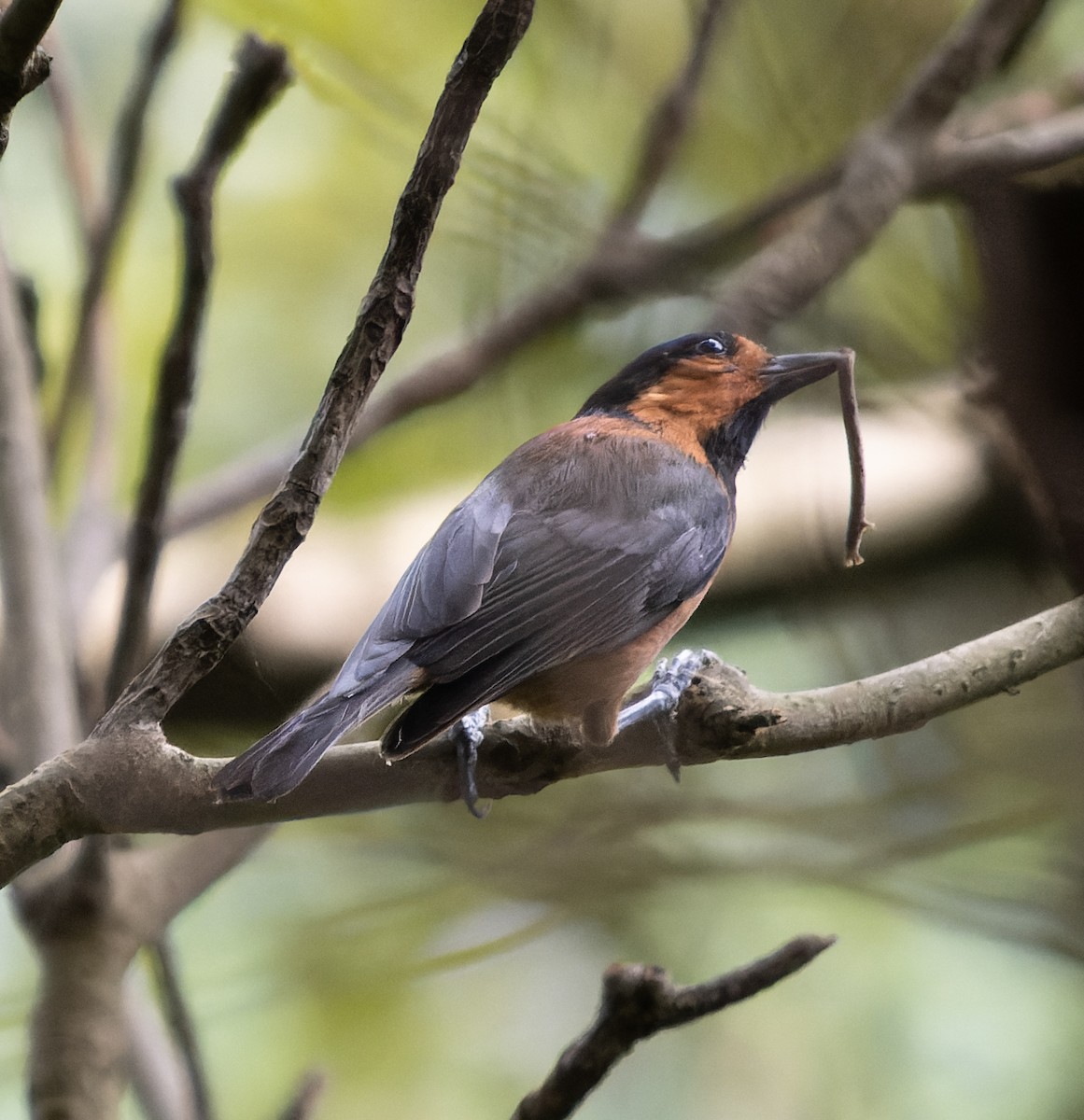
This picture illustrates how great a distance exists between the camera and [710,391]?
306 centimetres

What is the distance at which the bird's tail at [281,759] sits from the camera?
1537 millimetres

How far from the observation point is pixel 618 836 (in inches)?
126

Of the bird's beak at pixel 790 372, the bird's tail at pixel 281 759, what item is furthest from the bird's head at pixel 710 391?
the bird's tail at pixel 281 759

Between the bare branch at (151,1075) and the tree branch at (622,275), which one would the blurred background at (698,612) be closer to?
the tree branch at (622,275)

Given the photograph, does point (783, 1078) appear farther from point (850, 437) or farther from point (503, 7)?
point (503, 7)

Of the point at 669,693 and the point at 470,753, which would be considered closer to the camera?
the point at 470,753

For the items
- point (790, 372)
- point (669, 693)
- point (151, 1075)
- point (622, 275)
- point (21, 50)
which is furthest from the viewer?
point (622, 275)

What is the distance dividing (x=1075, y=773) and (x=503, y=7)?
6.65ft

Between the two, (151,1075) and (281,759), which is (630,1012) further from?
(151,1075)

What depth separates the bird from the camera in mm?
1892

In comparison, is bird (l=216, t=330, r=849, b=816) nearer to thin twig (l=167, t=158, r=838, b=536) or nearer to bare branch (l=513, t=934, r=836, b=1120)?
bare branch (l=513, t=934, r=836, b=1120)

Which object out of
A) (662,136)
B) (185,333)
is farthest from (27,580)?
(662,136)

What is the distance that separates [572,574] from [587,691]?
26cm

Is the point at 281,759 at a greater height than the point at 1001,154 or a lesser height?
lesser
